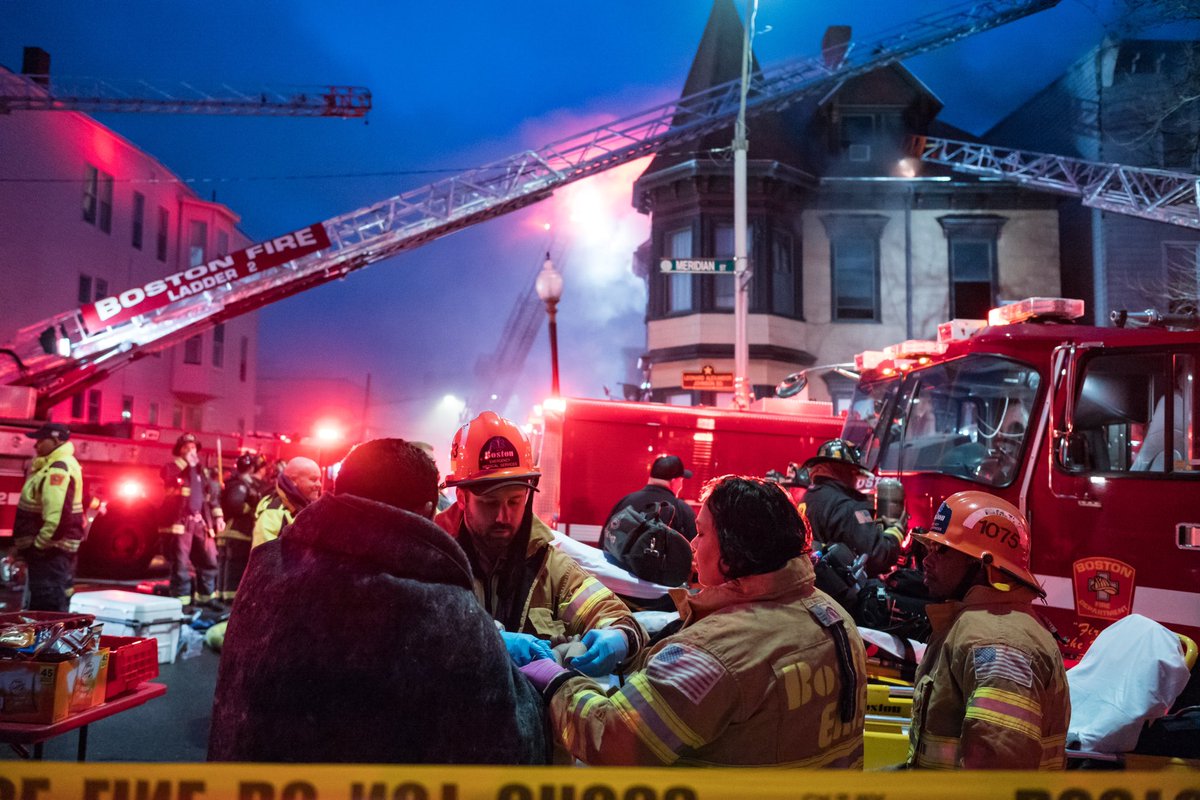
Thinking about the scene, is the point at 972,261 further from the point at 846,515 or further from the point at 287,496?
the point at 287,496

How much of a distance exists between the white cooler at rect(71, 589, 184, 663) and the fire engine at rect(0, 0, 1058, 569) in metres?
3.65

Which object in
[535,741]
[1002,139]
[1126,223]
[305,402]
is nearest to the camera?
[535,741]

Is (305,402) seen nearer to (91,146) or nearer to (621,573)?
(91,146)

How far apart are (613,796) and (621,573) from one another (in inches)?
161

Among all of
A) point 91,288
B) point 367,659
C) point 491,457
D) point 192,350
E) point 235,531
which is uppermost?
point 91,288

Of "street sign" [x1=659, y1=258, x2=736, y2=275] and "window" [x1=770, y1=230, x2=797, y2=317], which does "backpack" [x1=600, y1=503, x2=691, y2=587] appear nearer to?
"street sign" [x1=659, y1=258, x2=736, y2=275]

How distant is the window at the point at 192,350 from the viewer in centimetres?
2697

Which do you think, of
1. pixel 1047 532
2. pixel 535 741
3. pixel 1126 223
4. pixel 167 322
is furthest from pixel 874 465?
pixel 1126 223

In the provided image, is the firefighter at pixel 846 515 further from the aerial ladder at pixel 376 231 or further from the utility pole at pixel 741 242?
the aerial ladder at pixel 376 231

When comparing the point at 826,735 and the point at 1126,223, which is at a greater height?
the point at 1126,223

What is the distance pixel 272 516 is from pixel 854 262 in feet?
53.0

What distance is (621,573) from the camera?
5469mm

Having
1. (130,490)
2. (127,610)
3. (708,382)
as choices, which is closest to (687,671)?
(127,610)

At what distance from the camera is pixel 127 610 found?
602 cm
